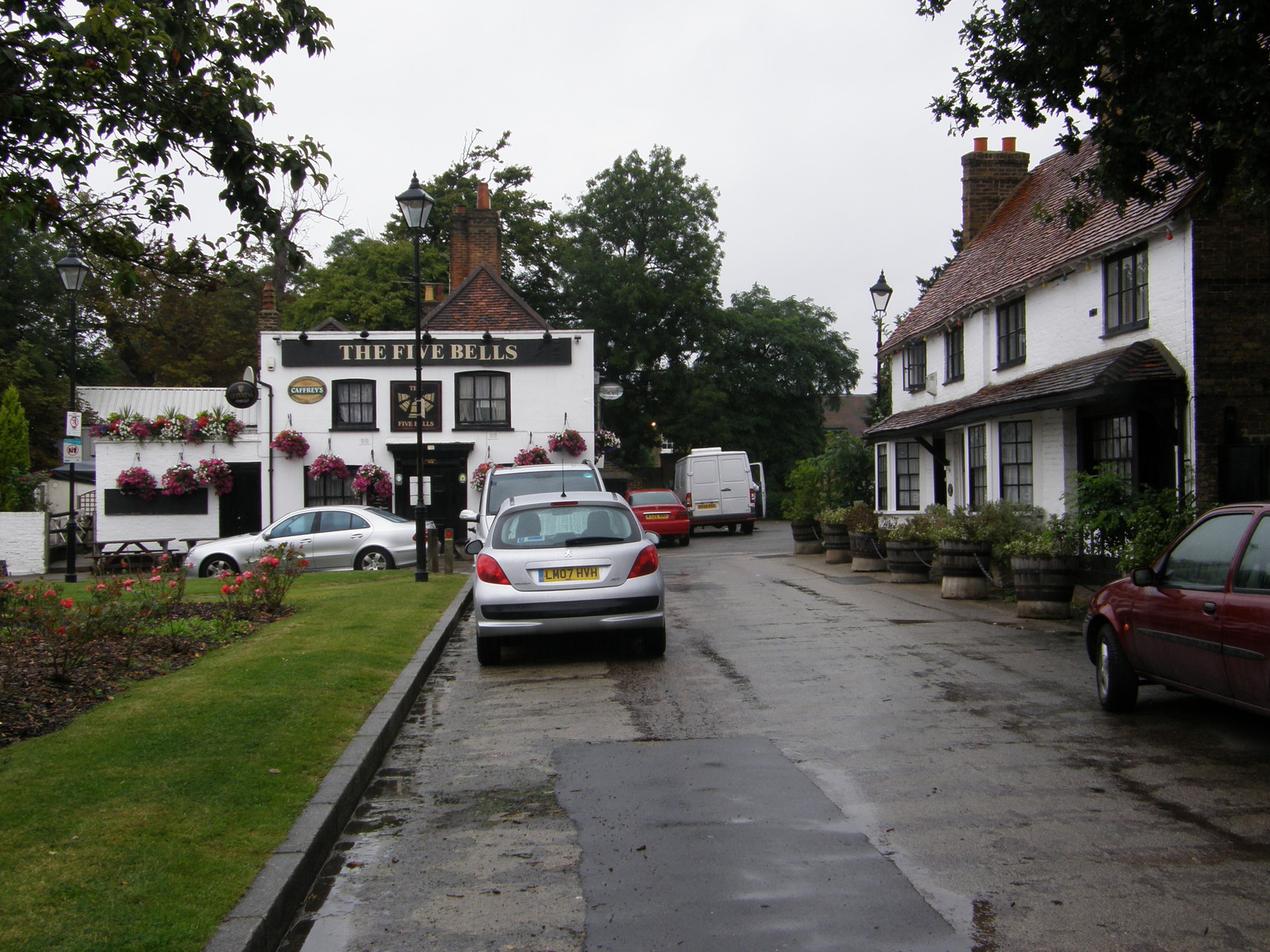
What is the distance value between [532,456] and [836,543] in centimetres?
1005

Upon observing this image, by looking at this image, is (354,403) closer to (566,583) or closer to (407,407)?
(407,407)

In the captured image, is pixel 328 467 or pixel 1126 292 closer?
pixel 1126 292

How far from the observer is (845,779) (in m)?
6.23

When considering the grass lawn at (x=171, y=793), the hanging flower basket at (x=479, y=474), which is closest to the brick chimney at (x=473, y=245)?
Result: the hanging flower basket at (x=479, y=474)

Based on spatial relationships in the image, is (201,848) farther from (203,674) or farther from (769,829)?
(203,674)

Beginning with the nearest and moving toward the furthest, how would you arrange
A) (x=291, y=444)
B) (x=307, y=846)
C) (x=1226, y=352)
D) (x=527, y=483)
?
(x=307, y=846) < (x=1226, y=352) < (x=527, y=483) < (x=291, y=444)

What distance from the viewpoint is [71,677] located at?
28.3 ft

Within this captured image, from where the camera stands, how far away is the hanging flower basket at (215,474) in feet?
95.7

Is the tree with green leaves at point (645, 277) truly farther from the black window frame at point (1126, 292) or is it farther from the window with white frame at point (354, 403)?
the black window frame at point (1126, 292)

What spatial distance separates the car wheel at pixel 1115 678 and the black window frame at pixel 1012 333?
1254 centimetres

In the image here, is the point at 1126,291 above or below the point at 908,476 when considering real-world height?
above

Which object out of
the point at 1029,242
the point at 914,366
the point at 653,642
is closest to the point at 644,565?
the point at 653,642

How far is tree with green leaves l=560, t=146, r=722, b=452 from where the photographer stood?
2025 inches

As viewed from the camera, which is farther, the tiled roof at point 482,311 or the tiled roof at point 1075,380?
the tiled roof at point 482,311
